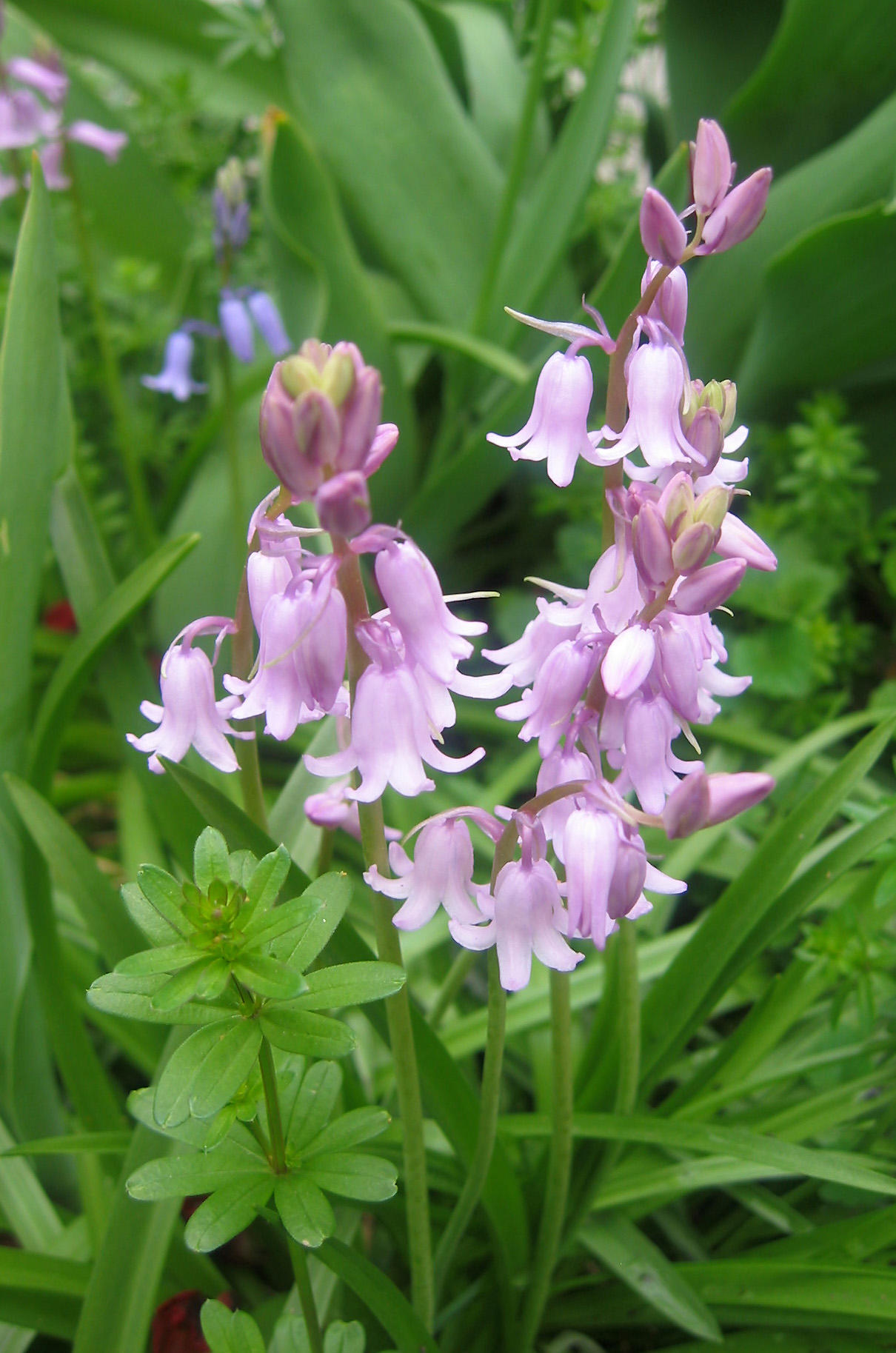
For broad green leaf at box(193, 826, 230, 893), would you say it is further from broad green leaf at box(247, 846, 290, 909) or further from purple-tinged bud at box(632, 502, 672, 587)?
purple-tinged bud at box(632, 502, 672, 587)

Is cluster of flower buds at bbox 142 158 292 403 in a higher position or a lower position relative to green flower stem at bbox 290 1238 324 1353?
higher

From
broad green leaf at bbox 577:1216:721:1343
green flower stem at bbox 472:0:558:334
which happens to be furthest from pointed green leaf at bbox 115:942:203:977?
green flower stem at bbox 472:0:558:334

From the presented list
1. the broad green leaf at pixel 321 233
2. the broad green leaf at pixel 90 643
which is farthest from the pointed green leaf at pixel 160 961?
the broad green leaf at pixel 321 233

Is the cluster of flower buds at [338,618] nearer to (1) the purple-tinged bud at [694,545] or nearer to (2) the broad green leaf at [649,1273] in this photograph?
(1) the purple-tinged bud at [694,545]

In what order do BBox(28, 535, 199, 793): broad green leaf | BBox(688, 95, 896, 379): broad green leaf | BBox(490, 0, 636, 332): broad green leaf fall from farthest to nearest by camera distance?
BBox(688, 95, 896, 379): broad green leaf, BBox(490, 0, 636, 332): broad green leaf, BBox(28, 535, 199, 793): broad green leaf

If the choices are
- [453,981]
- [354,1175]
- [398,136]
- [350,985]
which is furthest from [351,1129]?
[398,136]

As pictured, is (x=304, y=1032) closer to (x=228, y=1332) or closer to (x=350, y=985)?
(x=350, y=985)
